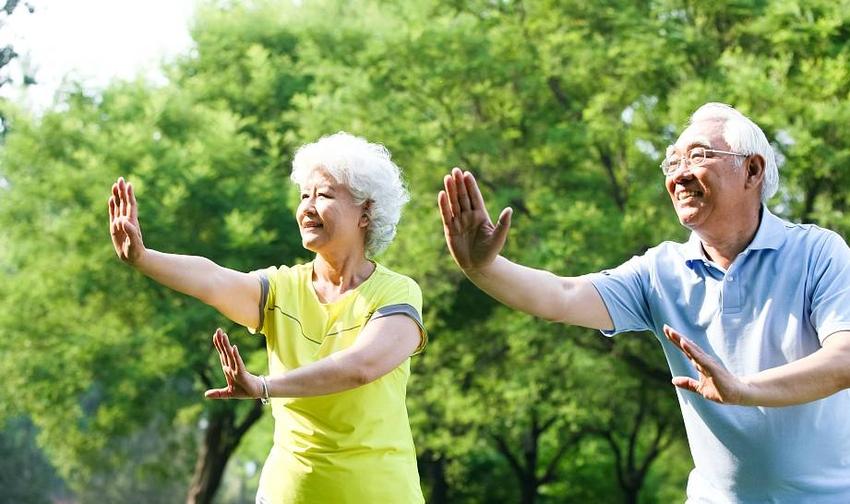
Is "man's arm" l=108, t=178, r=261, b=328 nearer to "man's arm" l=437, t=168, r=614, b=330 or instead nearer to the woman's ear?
the woman's ear

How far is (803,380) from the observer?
3279mm

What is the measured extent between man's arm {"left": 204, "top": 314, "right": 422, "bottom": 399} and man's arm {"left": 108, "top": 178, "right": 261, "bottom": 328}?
1.35 feet

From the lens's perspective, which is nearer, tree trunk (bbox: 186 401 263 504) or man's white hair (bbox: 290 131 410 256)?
man's white hair (bbox: 290 131 410 256)

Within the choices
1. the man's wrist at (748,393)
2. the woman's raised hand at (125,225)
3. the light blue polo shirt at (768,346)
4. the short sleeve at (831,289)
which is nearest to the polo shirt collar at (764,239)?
the light blue polo shirt at (768,346)

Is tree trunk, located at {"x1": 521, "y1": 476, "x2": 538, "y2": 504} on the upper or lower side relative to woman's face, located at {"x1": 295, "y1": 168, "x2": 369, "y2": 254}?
lower

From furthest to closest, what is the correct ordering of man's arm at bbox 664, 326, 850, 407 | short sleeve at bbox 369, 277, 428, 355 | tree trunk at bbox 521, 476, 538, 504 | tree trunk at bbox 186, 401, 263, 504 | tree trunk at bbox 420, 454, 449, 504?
1. tree trunk at bbox 521, 476, 538, 504
2. tree trunk at bbox 420, 454, 449, 504
3. tree trunk at bbox 186, 401, 263, 504
4. short sleeve at bbox 369, 277, 428, 355
5. man's arm at bbox 664, 326, 850, 407

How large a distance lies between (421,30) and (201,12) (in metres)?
7.94

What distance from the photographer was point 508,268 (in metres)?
3.68

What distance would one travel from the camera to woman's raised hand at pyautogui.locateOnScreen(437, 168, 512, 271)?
11.3 ft

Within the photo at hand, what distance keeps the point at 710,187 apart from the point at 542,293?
23.6 inches

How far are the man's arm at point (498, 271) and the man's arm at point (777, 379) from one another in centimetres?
60

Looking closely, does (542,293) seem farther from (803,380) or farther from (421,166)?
(421,166)

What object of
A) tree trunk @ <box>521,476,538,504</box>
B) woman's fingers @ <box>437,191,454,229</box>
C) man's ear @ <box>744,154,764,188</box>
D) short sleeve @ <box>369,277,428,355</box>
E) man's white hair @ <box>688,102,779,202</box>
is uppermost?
man's white hair @ <box>688,102,779,202</box>

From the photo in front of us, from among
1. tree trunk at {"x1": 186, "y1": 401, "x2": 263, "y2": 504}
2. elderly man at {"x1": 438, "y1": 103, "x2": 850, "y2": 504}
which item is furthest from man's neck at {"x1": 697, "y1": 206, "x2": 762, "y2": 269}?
tree trunk at {"x1": 186, "y1": 401, "x2": 263, "y2": 504}
